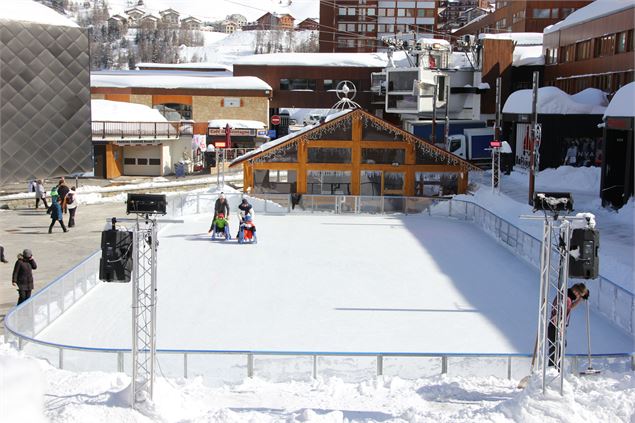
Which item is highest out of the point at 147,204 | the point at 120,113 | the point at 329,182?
the point at 120,113

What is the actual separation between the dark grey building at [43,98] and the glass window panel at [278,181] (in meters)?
18.1

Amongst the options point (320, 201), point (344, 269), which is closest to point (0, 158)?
point (344, 269)

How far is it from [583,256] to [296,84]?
4900 cm

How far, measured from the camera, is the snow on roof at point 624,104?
75.7 feet

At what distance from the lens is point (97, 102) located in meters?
39.2

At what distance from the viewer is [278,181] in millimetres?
27297

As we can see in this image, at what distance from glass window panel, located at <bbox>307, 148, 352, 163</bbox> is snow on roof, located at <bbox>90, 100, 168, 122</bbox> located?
44.1 feet

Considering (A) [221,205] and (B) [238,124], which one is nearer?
(A) [221,205]

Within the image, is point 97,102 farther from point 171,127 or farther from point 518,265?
point 518,265

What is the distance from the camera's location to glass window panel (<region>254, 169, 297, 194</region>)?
27203mm

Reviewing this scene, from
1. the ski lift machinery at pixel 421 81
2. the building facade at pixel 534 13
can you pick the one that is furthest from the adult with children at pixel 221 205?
the building facade at pixel 534 13

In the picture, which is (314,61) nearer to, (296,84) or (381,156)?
(296,84)

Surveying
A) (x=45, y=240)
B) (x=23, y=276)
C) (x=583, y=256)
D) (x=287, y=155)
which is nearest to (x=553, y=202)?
(x=583, y=256)

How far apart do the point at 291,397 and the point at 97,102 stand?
107 ft
